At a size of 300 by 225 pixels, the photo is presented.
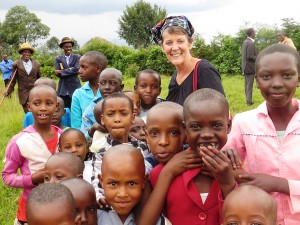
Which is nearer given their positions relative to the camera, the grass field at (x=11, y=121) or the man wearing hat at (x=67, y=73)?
the grass field at (x=11, y=121)

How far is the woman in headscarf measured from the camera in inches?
126

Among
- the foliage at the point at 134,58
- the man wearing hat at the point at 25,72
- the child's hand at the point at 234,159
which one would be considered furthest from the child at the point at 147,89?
the foliage at the point at 134,58

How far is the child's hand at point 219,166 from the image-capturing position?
80.0 inches

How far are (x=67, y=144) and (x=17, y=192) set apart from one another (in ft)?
8.19

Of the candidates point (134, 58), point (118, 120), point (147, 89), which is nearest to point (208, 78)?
point (118, 120)

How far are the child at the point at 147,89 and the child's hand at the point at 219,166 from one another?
2.16 meters

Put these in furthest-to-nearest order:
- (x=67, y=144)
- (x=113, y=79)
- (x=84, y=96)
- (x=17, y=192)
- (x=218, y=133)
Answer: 1. (x=17, y=192)
2. (x=84, y=96)
3. (x=113, y=79)
4. (x=67, y=144)
5. (x=218, y=133)

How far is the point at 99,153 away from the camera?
2.73 meters

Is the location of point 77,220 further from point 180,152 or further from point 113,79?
point 113,79

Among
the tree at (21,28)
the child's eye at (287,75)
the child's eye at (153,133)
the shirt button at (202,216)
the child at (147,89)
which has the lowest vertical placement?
the shirt button at (202,216)

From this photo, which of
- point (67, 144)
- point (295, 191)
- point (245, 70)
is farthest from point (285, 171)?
point (245, 70)

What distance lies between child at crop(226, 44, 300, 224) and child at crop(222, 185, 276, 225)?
0.25 m

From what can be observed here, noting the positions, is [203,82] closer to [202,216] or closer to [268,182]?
[268,182]

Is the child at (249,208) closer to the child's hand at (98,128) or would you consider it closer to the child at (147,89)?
the child's hand at (98,128)
